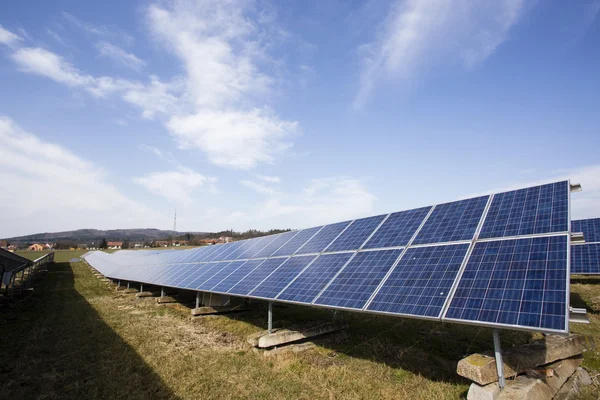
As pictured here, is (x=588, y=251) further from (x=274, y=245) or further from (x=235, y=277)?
(x=235, y=277)

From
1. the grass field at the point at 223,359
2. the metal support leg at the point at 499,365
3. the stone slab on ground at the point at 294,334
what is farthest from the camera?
the stone slab on ground at the point at 294,334

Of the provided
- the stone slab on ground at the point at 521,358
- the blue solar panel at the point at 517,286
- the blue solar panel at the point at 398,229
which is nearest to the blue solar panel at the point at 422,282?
the blue solar panel at the point at 517,286

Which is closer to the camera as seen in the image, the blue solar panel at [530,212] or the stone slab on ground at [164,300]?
the blue solar panel at [530,212]

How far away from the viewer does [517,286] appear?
653 cm

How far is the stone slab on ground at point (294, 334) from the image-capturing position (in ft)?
35.7

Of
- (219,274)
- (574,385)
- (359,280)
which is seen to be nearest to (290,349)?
(359,280)

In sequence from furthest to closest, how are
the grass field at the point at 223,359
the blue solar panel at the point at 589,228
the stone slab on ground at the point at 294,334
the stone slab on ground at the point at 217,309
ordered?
the blue solar panel at the point at 589,228 → the stone slab on ground at the point at 217,309 → the stone slab on ground at the point at 294,334 → the grass field at the point at 223,359

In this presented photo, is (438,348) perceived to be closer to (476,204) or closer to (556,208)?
(476,204)

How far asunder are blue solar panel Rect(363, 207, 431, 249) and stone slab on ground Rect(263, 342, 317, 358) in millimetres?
4078

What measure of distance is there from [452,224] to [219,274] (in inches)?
472

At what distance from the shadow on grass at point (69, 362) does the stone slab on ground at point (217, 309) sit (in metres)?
4.00

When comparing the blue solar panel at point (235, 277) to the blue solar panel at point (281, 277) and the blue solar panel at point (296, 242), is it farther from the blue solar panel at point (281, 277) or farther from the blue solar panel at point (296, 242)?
the blue solar panel at point (281, 277)

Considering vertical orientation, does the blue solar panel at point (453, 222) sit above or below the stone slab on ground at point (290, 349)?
above

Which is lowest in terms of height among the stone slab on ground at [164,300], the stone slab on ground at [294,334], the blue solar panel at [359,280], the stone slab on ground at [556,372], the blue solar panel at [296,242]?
the stone slab on ground at [164,300]
